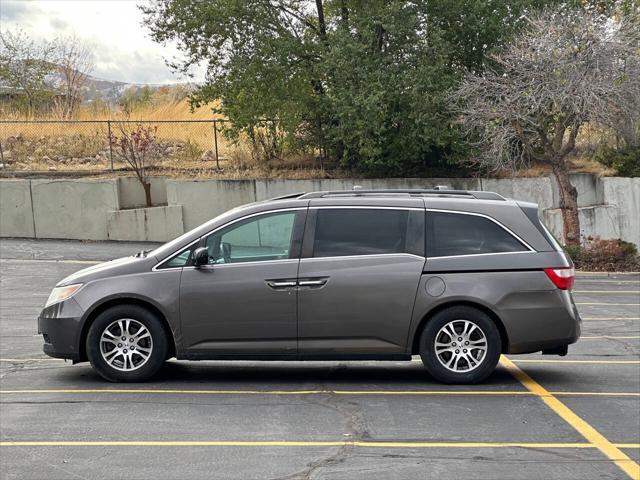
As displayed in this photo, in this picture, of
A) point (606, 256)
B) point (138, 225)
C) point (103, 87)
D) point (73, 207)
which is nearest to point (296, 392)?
point (606, 256)

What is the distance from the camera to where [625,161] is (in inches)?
971

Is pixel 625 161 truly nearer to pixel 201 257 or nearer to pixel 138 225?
pixel 138 225

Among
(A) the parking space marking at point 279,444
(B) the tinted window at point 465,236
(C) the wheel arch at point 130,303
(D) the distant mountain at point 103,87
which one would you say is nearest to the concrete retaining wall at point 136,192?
(D) the distant mountain at point 103,87

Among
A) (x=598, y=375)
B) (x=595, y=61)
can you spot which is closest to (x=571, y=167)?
(x=595, y=61)

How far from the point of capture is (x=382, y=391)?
332 inches

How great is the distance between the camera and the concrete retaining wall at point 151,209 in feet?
83.8

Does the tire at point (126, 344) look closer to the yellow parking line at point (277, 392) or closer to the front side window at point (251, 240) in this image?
the yellow parking line at point (277, 392)

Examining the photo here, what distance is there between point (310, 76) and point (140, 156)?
20.0 ft

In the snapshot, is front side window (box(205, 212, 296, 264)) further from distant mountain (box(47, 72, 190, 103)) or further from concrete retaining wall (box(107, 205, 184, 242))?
distant mountain (box(47, 72, 190, 103))

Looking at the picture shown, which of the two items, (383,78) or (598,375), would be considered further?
(383,78)

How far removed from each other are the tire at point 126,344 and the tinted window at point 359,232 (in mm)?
1730

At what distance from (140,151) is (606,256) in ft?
45.3

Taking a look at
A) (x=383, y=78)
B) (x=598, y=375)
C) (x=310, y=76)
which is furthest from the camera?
(x=310, y=76)

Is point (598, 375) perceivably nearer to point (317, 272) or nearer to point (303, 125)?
point (317, 272)
